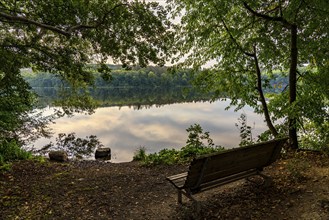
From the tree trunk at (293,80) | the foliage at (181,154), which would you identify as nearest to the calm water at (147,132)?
the foliage at (181,154)

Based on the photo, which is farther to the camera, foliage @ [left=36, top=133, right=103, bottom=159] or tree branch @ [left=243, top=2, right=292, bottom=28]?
foliage @ [left=36, top=133, right=103, bottom=159]

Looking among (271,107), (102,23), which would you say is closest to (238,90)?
(271,107)

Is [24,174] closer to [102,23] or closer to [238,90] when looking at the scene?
[102,23]

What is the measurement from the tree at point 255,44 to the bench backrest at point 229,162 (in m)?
2.18

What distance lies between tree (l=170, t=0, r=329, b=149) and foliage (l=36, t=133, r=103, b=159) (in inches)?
345

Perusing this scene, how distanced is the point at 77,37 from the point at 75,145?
9.57m

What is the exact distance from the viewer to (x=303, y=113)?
5730mm

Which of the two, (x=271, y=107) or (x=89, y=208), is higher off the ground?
(x=271, y=107)

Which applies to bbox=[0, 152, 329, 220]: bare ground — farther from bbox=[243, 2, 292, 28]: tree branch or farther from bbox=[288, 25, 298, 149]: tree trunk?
bbox=[243, 2, 292, 28]: tree branch

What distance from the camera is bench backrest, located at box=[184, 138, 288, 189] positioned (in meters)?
3.39

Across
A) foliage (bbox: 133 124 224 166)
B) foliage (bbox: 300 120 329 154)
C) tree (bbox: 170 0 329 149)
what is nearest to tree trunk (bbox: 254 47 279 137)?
tree (bbox: 170 0 329 149)

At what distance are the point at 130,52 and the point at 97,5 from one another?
1605 millimetres

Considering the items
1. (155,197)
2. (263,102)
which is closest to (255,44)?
(263,102)

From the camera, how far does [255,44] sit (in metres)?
6.85
